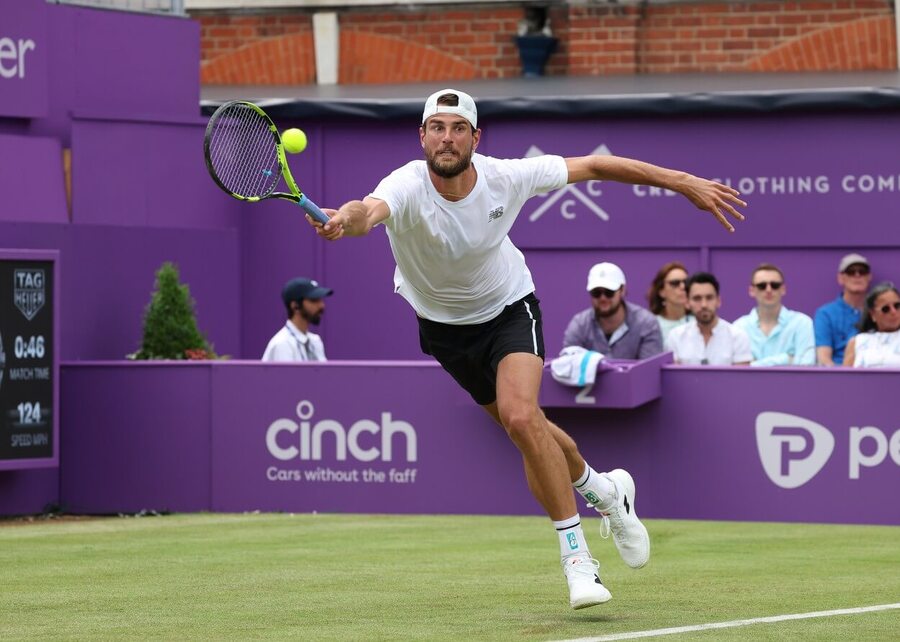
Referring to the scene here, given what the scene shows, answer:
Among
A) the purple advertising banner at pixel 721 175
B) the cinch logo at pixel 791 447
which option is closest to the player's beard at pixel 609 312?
the cinch logo at pixel 791 447

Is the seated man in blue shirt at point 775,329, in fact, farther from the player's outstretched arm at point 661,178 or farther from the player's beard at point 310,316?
the player's outstretched arm at point 661,178

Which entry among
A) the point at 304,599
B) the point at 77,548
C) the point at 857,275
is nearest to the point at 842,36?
the point at 857,275

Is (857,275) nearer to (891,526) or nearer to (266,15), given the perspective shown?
(891,526)

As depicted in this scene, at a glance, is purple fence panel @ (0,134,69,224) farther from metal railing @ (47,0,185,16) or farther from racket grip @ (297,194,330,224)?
racket grip @ (297,194,330,224)

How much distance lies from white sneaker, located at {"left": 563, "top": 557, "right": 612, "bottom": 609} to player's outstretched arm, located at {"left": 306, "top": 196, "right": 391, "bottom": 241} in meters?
1.60

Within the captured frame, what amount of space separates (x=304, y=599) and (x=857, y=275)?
7.58 metres

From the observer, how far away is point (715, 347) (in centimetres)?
1308

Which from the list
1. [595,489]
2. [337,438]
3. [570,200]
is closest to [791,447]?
[337,438]

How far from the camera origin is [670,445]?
12594 mm

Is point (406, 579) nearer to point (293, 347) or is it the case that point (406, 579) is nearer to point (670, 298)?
point (293, 347)

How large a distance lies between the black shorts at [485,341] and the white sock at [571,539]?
75 centimetres

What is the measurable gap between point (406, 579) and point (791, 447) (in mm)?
3940

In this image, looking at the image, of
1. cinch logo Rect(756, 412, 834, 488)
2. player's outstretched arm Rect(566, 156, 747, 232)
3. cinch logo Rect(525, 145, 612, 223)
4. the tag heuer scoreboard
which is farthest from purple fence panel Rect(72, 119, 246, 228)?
player's outstretched arm Rect(566, 156, 747, 232)

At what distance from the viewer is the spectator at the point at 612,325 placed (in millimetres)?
12617
